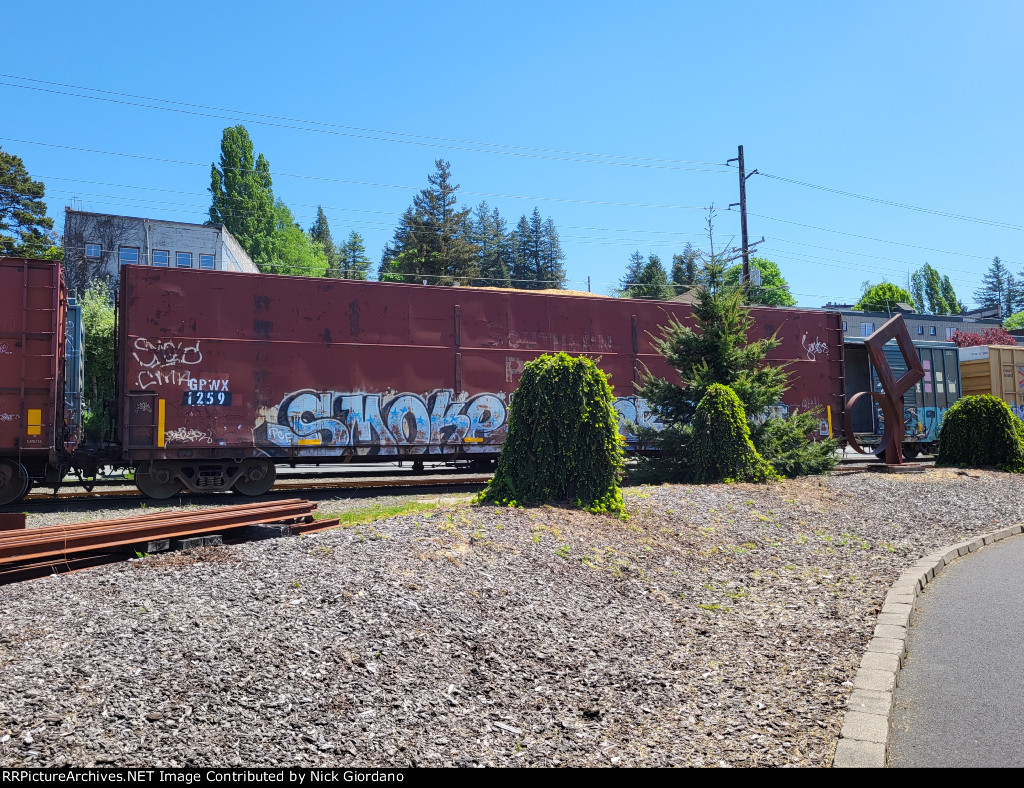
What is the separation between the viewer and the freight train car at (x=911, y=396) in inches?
757

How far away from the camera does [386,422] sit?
43.1 ft

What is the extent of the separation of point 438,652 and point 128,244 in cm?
4279

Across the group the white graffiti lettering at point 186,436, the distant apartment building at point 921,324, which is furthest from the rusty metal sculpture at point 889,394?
the distant apartment building at point 921,324

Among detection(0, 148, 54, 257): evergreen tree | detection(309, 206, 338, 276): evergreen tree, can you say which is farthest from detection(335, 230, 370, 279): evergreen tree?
detection(0, 148, 54, 257): evergreen tree

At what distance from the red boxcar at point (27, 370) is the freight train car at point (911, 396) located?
1749cm

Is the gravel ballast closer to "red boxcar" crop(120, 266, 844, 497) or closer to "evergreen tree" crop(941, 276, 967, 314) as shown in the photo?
"red boxcar" crop(120, 266, 844, 497)

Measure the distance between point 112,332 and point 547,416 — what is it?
925 centimetres

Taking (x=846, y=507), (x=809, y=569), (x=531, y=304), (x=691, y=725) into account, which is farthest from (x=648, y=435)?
(x=691, y=725)

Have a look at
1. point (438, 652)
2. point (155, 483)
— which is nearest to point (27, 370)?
point (155, 483)

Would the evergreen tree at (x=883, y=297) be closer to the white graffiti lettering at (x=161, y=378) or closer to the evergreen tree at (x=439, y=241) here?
the evergreen tree at (x=439, y=241)

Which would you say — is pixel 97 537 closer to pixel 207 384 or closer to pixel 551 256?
pixel 207 384

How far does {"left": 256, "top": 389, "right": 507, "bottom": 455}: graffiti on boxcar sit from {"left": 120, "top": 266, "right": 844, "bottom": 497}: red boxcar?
0.06 ft

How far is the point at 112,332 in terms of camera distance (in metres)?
13.2

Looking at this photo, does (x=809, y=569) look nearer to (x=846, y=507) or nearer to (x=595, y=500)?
(x=595, y=500)
